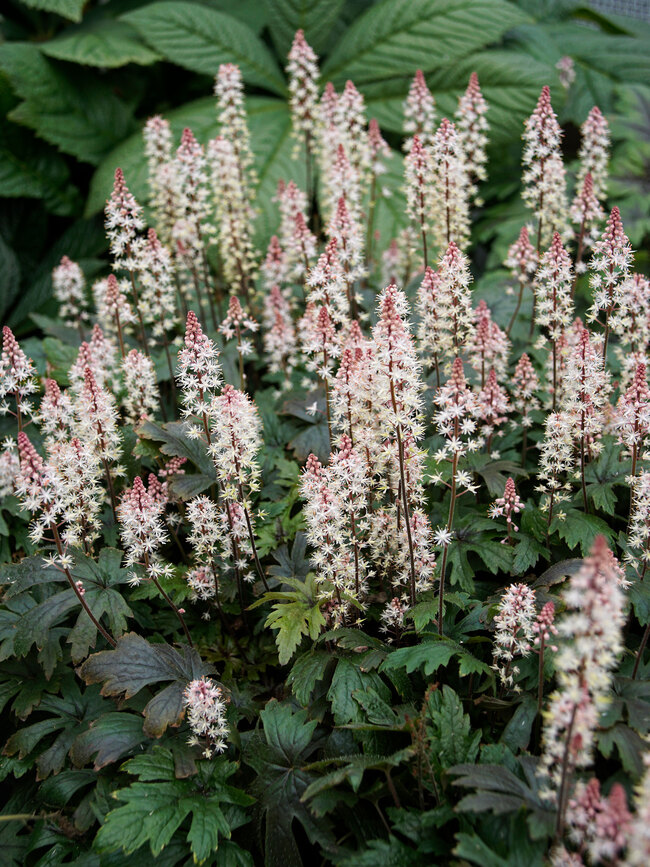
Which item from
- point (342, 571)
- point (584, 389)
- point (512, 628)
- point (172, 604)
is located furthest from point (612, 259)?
point (172, 604)

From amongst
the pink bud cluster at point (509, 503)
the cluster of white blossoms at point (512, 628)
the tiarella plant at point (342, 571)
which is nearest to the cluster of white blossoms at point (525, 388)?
the tiarella plant at point (342, 571)

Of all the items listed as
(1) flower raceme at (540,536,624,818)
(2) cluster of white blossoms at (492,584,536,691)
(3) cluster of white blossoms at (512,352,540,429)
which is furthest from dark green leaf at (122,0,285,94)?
(1) flower raceme at (540,536,624,818)

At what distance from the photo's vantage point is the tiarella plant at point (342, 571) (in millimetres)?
2182

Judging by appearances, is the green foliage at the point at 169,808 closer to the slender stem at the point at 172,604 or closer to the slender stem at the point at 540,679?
the slender stem at the point at 172,604

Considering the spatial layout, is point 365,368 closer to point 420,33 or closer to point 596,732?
point 596,732

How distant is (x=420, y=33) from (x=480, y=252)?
1846mm

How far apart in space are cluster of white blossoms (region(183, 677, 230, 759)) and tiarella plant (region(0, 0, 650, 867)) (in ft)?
0.04

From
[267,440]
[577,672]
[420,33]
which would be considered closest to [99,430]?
[267,440]

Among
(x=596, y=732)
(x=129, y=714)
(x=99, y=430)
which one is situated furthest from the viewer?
(x=99, y=430)

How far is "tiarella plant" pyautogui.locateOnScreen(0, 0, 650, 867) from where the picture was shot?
218cm

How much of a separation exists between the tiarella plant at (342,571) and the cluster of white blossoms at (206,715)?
12 mm

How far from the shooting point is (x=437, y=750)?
230cm

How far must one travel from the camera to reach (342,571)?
270cm

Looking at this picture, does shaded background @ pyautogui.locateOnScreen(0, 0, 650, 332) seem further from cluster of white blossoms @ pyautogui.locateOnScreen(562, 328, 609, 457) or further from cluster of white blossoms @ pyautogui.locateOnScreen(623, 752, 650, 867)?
cluster of white blossoms @ pyautogui.locateOnScreen(623, 752, 650, 867)
